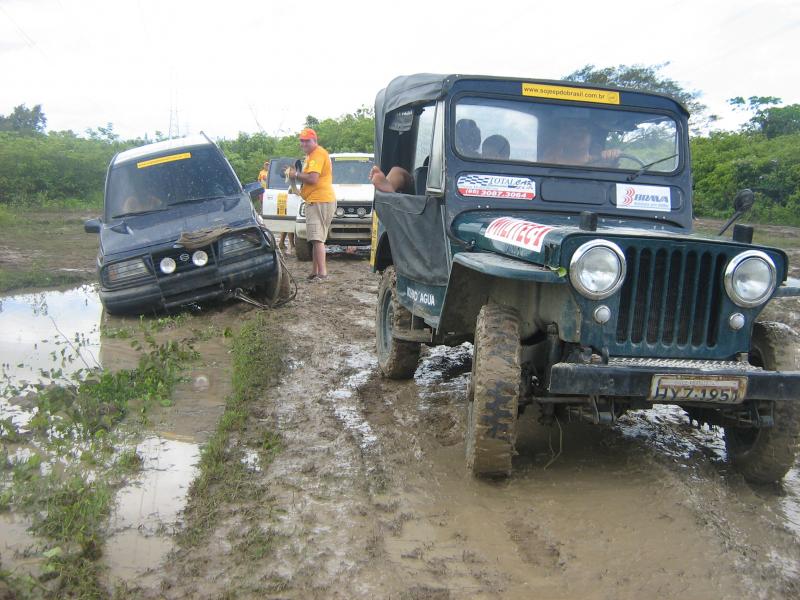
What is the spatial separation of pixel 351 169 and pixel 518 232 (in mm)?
9569

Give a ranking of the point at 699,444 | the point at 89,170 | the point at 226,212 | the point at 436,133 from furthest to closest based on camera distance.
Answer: the point at 89,170 < the point at 226,212 < the point at 436,133 < the point at 699,444

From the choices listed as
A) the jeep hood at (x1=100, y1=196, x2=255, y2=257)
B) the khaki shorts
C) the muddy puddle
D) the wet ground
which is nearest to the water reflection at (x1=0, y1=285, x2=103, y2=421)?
the muddy puddle

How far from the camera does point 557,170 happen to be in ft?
15.9

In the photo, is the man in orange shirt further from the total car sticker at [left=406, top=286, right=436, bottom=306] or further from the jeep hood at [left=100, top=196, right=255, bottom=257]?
the total car sticker at [left=406, top=286, right=436, bottom=306]

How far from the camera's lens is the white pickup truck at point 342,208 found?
12570 millimetres

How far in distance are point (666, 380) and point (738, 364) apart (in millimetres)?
494

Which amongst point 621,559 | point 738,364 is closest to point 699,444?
point 738,364

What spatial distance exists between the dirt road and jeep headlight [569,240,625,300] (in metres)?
1.04

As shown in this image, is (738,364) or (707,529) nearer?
(707,529)

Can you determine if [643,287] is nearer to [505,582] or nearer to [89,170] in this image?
[505,582]

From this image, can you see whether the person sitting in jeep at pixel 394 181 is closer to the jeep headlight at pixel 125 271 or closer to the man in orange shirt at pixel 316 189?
the jeep headlight at pixel 125 271

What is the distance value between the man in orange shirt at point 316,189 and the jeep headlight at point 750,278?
6508 mm

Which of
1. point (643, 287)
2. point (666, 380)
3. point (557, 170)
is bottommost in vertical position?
point (666, 380)

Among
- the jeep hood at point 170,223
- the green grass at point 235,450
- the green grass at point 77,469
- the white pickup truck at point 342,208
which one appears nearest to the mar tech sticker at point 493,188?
the green grass at point 235,450
